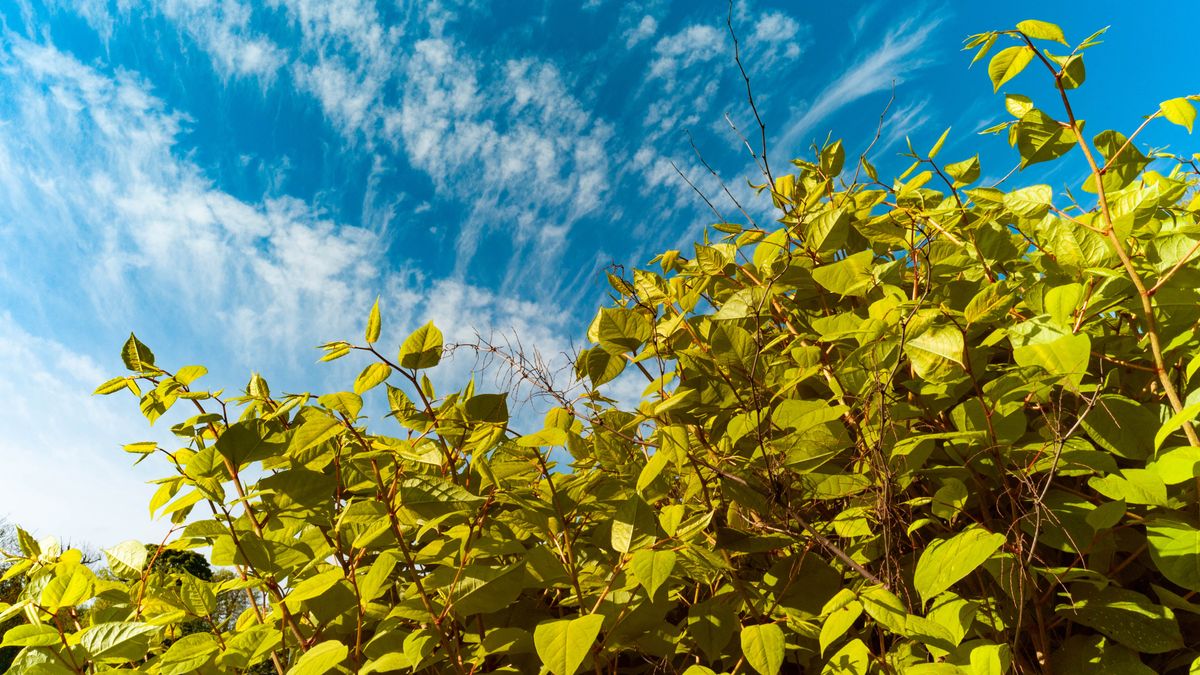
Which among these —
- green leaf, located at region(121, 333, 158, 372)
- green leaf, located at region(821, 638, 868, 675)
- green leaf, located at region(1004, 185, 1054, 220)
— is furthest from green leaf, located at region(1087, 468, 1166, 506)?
green leaf, located at region(121, 333, 158, 372)

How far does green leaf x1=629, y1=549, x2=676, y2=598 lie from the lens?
0.92m

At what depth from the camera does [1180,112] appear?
1.04 meters

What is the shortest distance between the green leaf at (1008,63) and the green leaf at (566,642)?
1.16 meters

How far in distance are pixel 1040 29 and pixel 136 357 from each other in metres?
1.73

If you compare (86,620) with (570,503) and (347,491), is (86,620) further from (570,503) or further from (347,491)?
(570,503)

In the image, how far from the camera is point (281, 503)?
4.17 ft

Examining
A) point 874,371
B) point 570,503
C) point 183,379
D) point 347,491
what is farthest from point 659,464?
point 183,379

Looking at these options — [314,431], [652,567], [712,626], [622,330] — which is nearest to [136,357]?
[314,431]

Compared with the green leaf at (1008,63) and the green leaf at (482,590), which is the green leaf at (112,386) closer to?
the green leaf at (482,590)

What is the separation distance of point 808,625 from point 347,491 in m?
0.87

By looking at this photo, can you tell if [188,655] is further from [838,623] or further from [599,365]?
[838,623]

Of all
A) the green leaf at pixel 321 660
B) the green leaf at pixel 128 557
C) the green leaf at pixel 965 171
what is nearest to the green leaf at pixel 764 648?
the green leaf at pixel 321 660

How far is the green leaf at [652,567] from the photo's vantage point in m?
0.92

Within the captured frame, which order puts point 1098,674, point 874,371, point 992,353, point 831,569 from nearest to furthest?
point 1098,674 < point 874,371 < point 831,569 < point 992,353
